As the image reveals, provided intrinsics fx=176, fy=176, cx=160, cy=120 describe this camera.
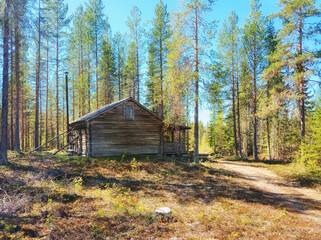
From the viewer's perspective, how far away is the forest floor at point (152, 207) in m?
4.90

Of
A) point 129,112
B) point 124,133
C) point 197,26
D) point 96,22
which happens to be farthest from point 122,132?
point 96,22

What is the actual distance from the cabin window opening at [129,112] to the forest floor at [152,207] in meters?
7.17

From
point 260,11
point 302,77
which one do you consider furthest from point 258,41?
point 302,77

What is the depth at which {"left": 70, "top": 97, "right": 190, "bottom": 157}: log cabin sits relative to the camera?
16.5 meters

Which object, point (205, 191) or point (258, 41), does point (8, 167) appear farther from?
point (258, 41)

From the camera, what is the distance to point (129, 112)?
17953mm

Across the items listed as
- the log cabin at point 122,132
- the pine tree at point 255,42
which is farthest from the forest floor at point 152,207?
the pine tree at point 255,42

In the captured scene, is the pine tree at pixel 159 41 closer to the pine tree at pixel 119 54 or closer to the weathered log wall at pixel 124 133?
the weathered log wall at pixel 124 133

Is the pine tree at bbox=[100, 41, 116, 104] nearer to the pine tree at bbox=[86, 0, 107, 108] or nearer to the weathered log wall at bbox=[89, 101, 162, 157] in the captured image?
the pine tree at bbox=[86, 0, 107, 108]

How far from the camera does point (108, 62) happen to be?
86.8 ft

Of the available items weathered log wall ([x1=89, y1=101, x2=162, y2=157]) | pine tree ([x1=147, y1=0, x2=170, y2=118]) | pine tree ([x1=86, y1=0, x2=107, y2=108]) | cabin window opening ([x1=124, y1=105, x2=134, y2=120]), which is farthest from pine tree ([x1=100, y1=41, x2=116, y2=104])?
weathered log wall ([x1=89, y1=101, x2=162, y2=157])

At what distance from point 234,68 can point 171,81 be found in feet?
38.5

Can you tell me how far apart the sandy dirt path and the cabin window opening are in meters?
11.1

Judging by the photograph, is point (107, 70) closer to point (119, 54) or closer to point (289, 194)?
point (119, 54)
